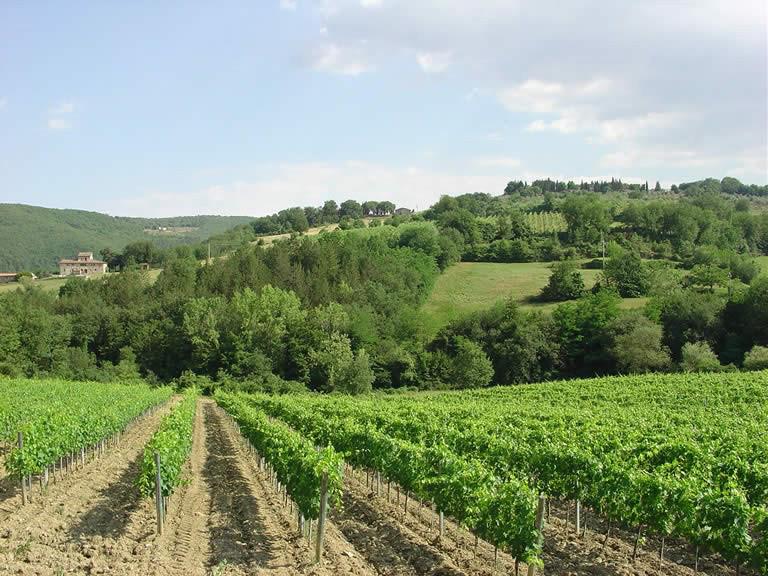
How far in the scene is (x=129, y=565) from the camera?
12.0 metres

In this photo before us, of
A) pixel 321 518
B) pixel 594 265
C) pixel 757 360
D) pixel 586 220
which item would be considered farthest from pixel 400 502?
pixel 586 220

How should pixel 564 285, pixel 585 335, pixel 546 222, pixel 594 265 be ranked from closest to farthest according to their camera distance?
pixel 585 335 < pixel 564 285 < pixel 594 265 < pixel 546 222

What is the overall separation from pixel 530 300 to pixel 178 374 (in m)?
46.6

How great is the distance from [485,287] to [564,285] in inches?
478

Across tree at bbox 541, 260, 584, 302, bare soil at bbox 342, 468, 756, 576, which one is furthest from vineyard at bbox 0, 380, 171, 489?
tree at bbox 541, 260, 584, 302

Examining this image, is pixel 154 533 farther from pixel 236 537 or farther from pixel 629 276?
pixel 629 276

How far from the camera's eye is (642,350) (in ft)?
208

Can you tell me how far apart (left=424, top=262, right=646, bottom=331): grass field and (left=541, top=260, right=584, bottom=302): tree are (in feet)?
7.17

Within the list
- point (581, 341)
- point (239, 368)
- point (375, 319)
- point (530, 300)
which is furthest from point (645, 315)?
point (239, 368)

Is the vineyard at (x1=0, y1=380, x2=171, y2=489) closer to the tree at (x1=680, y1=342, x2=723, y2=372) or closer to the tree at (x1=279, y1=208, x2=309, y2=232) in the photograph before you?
the tree at (x1=680, y1=342, x2=723, y2=372)

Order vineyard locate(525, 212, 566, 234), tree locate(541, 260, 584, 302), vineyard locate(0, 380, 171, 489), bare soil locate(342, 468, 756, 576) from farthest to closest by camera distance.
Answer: vineyard locate(525, 212, 566, 234) < tree locate(541, 260, 584, 302) < vineyard locate(0, 380, 171, 489) < bare soil locate(342, 468, 756, 576)

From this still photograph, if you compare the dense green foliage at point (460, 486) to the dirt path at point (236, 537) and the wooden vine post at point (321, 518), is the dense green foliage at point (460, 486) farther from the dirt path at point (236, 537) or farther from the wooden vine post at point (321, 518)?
the wooden vine post at point (321, 518)

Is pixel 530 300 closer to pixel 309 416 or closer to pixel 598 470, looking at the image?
pixel 309 416

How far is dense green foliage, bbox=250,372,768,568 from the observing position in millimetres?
11961
